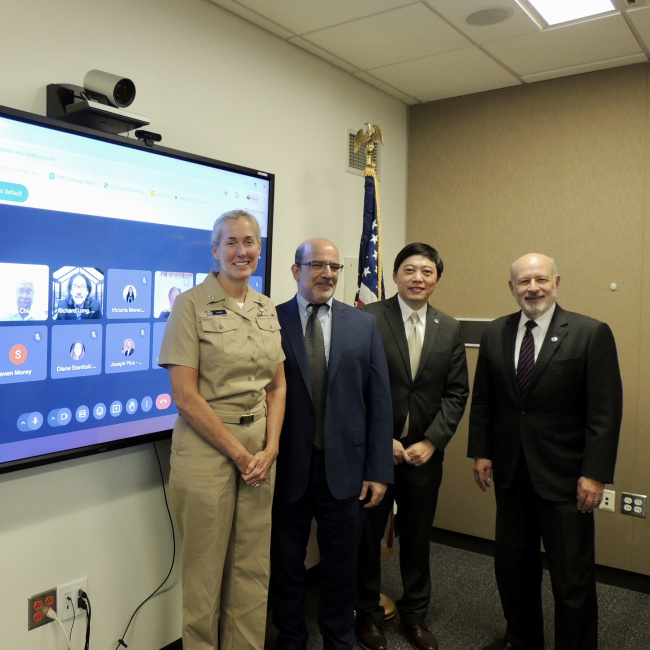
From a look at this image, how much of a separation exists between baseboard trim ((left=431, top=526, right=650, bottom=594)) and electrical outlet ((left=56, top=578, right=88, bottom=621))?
2.40 meters

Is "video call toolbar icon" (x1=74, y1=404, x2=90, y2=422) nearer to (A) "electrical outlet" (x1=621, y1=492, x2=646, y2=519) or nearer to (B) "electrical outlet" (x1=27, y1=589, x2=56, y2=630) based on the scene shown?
(B) "electrical outlet" (x1=27, y1=589, x2=56, y2=630)

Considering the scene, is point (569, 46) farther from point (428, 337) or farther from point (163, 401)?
point (163, 401)

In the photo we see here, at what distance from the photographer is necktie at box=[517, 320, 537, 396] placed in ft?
7.88

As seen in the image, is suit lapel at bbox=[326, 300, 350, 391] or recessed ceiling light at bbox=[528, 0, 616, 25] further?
recessed ceiling light at bbox=[528, 0, 616, 25]

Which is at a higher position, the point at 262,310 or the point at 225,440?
the point at 262,310

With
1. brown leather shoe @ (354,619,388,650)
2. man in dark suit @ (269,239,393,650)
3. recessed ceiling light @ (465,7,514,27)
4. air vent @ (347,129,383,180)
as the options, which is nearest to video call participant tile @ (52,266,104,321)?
man in dark suit @ (269,239,393,650)

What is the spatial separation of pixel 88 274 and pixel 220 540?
101 cm

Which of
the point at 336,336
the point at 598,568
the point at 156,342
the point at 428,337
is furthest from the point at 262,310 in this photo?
the point at 598,568

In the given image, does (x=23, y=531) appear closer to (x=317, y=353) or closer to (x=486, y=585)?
(x=317, y=353)

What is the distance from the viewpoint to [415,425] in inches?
102

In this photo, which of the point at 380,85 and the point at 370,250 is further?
the point at 380,85

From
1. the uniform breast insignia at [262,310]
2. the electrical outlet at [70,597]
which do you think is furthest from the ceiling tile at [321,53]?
the electrical outlet at [70,597]

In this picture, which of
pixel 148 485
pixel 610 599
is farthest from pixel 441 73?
pixel 610 599

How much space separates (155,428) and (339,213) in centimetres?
172
